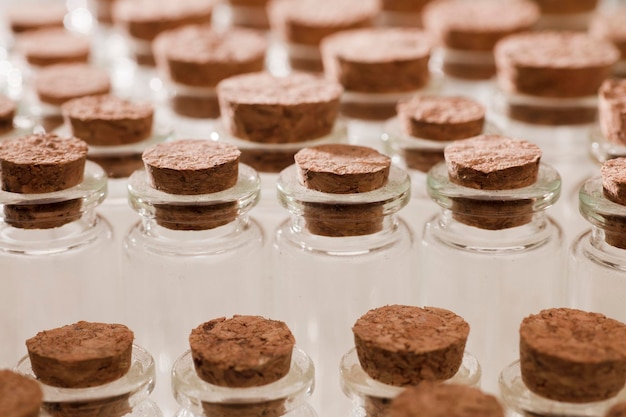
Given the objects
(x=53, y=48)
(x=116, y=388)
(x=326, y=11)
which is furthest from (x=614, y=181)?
(x=53, y=48)

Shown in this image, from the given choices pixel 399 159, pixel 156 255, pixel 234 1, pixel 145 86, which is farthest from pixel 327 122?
pixel 234 1

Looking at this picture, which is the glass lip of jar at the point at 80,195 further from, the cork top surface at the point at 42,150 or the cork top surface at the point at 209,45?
the cork top surface at the point at 209,45

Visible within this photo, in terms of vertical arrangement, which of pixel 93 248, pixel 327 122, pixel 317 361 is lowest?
pixel 317 361

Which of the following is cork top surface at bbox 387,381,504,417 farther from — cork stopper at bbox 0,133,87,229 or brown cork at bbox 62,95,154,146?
brown cork at bbox 62,95,154,146

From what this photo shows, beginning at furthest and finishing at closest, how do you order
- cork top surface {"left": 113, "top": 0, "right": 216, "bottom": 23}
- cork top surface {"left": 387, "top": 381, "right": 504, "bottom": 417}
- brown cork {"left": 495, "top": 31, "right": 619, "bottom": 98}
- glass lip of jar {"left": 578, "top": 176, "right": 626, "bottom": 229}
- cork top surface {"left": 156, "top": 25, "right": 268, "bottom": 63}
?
cork top surface {"left": 113, "top": 0, "right": 216, "bottom": 23} → cork top surface {"left": 156, "top": 25, "right": 268, "bottom": 63} → brown cork {"left": 495, "top": 31, "right": 619, "bottom": 98} → glass lip of jar {"left": 578, "top": 176, "right": 626, "bottom": 229} → cork top surface {"left": 387, "top": 381, "right": 504, "bottom": 417}

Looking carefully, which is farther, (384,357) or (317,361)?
(317,361)

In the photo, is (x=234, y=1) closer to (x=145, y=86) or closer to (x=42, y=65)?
(x=145, y=86)

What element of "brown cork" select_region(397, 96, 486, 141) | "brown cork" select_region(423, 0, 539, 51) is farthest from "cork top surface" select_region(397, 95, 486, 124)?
"brown cork" select_region(423, 0, 539, 51)

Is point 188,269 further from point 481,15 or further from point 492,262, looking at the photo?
point 481,15
